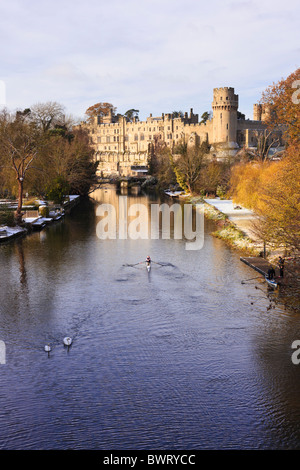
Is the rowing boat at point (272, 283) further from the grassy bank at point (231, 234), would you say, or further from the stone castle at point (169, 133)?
the stone castle at point (169, 133)

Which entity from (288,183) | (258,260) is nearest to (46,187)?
(258,260)

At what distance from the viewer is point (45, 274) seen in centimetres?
2644

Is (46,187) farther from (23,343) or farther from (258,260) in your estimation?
(23,343)

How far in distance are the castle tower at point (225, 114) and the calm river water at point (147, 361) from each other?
261 feet

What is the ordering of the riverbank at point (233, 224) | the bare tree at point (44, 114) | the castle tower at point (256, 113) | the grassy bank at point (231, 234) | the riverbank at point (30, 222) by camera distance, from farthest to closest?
1. the castle tower at point (256, 113)
2. the bare tree at point (44, 114)
3. the riverbank at point (30, 222)
4. the riverbank at point (233, 224)
5. the grassy bank at point (231, 234)

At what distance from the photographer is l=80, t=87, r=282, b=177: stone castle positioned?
102 m

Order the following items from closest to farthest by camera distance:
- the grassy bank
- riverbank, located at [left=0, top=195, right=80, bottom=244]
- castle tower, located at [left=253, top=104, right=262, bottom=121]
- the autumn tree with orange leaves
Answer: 1. the autumn tree with orange leaves
2. the grassy bank
3. riverbank, located at [left=0, top=195, right=80, bottom=244]
4. castle tower, located at [left=253, top=104, right=262, bottom=121]

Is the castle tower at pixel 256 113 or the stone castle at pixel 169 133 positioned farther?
the castle tower at pixel 256 113

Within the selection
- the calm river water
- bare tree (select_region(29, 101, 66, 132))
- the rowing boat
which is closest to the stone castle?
bare tree (select_region(29, 101, 66, 132))

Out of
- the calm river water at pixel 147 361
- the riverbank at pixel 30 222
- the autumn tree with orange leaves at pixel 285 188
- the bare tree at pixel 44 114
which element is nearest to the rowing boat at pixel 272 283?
the calm river water at pixel 147 361

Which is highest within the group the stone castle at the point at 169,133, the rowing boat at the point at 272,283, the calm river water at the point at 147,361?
the stone castle at the point at 169,133

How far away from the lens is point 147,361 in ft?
52.0

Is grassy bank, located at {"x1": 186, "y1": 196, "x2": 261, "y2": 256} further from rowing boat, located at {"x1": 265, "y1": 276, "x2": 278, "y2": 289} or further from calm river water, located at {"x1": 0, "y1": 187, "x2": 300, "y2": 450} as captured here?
rowing boat, located at {"x1": 265, "y1": 276, "x2": 278, "y2": 289}

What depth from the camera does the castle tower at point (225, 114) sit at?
330 ft
